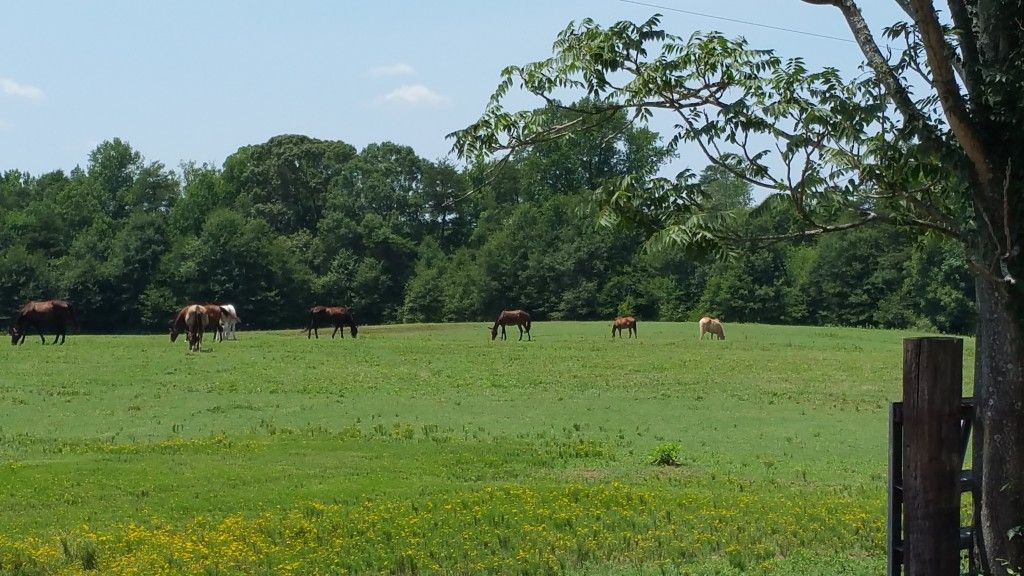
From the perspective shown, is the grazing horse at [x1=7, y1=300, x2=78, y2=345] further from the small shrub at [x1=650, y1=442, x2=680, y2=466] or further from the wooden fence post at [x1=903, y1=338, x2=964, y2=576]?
the wooden fence post at [x1=903, y1=338, x2=964, y2=576]

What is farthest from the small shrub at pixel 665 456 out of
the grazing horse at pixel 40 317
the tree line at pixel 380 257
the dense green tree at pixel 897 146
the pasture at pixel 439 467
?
the tree line at pixel 380 257

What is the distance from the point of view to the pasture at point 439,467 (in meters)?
10.4

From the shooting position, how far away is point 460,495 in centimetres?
1352

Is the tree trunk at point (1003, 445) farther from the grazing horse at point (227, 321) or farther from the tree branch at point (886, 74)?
the grazing horse at point (227, 321)


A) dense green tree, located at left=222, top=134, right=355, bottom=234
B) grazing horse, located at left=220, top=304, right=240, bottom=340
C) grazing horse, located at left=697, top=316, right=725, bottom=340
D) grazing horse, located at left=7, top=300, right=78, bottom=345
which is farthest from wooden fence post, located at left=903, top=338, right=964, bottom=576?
dense green tree, located at left=222, top=134, right=355, bottom=234

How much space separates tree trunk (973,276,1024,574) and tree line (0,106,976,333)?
65569mm

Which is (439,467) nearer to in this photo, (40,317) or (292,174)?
(40,317)

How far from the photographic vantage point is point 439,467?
16.3 metres

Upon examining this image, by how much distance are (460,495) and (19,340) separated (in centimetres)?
4218

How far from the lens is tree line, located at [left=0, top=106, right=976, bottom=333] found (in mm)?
84250

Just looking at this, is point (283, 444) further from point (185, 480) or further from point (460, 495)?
point (460, 495)

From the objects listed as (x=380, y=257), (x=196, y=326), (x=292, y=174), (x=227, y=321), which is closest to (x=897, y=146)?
(x=196, y=326)

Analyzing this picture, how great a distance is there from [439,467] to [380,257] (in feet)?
289

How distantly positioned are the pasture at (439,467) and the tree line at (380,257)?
1711 inches
